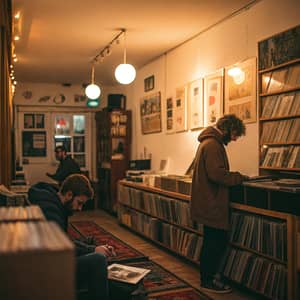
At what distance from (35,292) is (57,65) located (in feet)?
24.8

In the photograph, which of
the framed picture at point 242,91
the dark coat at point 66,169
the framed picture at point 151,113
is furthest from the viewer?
the dark coat at point 66,169

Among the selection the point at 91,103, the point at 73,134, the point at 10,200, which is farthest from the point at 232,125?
the point at 73,134

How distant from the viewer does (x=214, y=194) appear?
12.7 feet

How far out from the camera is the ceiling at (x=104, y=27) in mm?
4621

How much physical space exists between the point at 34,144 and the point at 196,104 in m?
5.33

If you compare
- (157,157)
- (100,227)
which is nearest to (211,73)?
(157,157)

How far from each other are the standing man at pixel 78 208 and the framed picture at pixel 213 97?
287cm

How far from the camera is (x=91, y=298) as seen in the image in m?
2.28

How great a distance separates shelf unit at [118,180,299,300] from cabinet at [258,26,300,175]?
39 cm

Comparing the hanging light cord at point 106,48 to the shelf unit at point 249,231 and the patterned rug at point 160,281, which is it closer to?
the shelf unit at point 249,231

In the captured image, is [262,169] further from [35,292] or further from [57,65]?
[57,65]

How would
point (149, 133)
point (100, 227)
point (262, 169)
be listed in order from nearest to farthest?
point (262, 169)
point (100, 227)
point (149, 133)

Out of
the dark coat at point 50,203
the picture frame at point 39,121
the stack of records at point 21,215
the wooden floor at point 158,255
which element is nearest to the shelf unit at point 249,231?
Answer: the wooden floor at point 158,255

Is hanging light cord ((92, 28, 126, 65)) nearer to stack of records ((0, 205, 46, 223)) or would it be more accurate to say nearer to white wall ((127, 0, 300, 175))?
white wall ((127, 0, 300, 175))
